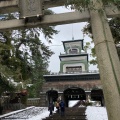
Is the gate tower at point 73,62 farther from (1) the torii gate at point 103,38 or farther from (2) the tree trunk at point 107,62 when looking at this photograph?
(2) the tree trunk at point 107,62

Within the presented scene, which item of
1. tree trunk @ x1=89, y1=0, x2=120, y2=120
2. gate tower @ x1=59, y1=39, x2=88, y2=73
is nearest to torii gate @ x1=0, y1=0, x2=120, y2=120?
tree trunk @ x1=89, y1=0, x2=120, y2=120

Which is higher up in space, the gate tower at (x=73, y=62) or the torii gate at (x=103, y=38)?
the gate tower at (x=73, y=62)

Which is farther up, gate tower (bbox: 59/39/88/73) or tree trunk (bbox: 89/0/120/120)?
gate tower (bbox: 59/39/88/73)

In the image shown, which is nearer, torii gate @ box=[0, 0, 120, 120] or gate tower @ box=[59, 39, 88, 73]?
torii gate @ box=[0, 0, 120, 120]

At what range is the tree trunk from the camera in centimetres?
322

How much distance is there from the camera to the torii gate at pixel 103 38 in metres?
3.27

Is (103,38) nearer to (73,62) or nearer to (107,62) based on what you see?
(107,62)

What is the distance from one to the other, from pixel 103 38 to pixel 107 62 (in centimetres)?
53

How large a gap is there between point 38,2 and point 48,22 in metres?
0.60

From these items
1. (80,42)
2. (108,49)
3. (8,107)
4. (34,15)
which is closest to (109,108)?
(108,49)

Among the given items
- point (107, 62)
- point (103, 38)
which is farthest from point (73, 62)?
point (107, 62)

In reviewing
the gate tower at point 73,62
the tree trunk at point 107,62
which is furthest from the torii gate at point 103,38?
the gate tower at point 73,62

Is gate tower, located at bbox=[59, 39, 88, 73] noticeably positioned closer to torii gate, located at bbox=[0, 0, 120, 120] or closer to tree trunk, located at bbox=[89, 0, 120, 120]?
torii gate, located at bbox=[0, 0, 120, 120]

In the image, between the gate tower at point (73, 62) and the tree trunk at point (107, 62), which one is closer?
the tree trunk at point (107, 62)
